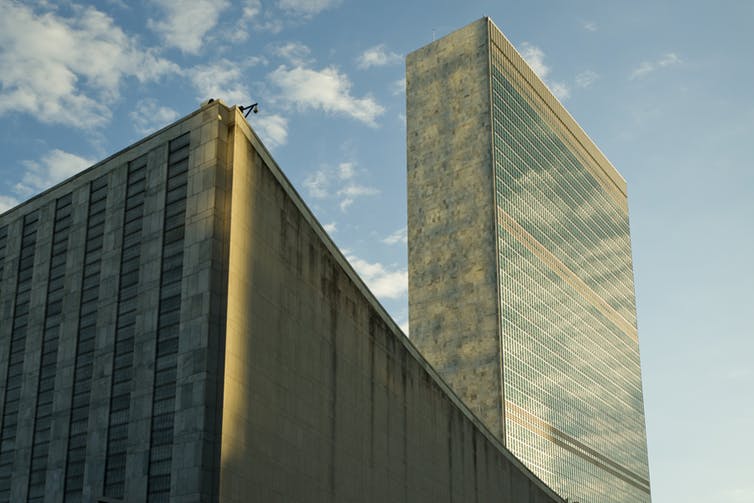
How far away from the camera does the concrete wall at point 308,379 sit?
139 ft

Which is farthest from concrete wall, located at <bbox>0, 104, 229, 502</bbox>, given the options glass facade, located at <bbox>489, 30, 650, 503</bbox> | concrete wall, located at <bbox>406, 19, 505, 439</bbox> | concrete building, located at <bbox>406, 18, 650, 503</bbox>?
glass facade, located at <bbox>489, 30, 650, 503</bbox>

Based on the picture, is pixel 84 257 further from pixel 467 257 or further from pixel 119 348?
pixel 467 257

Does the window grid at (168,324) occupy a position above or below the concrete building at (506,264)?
below

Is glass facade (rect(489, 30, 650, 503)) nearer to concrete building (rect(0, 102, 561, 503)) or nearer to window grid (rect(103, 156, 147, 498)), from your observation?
concrete building (rect(0, 102, 561, 503))

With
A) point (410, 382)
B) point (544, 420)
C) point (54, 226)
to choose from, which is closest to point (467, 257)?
point (544, 420)

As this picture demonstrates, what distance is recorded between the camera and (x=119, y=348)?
44.6 m

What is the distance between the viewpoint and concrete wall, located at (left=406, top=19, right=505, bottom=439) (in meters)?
139

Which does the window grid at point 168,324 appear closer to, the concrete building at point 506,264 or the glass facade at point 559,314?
the concrete building at point 506,264

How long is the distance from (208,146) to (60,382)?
13.6 metres

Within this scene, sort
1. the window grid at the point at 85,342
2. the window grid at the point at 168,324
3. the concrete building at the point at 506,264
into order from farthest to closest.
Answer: the concrete building at the point at 506,264, the window grid at the point at 85,342, the window grid at the point at 168,324

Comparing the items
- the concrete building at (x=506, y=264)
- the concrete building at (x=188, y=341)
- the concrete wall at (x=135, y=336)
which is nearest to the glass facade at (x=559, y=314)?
the concrete building at (x=506, y=264)

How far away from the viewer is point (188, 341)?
4147 centimetres

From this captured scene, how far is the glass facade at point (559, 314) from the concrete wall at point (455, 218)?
1.98 metres

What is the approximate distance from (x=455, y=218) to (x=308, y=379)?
102 metres
